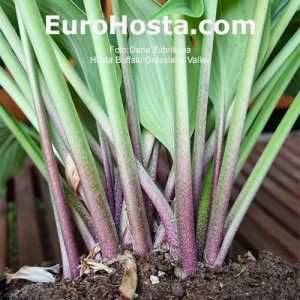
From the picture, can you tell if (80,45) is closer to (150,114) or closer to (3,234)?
(150,114)

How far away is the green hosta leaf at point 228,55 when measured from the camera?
458 mm

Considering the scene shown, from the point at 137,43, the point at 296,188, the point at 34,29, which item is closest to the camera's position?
the point at 34,29

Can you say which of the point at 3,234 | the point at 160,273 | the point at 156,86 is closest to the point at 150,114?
the point at 156,86

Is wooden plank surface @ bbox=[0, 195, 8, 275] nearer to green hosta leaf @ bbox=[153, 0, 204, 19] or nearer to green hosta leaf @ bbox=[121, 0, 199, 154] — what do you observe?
green hosta leaf @ bbox=[121, 0, 199, 154]

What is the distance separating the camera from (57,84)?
0.38 metres

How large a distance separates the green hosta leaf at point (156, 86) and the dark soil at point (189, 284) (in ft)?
0.36

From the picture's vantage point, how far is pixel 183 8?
365 mm

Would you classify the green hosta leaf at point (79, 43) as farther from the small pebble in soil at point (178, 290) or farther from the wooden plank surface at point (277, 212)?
the wooden plank surface at point (277, 212)

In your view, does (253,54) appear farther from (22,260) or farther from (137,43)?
(22,260)

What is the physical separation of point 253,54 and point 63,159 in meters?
0.19

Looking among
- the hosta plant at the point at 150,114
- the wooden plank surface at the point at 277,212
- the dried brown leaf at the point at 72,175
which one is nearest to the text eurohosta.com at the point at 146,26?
the hosta plant at the point at 150,114

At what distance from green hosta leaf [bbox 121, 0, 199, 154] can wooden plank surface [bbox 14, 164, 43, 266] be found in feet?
1.34

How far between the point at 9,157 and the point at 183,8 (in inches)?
17.1

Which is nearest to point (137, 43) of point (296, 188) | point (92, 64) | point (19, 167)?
point (92, 64)
